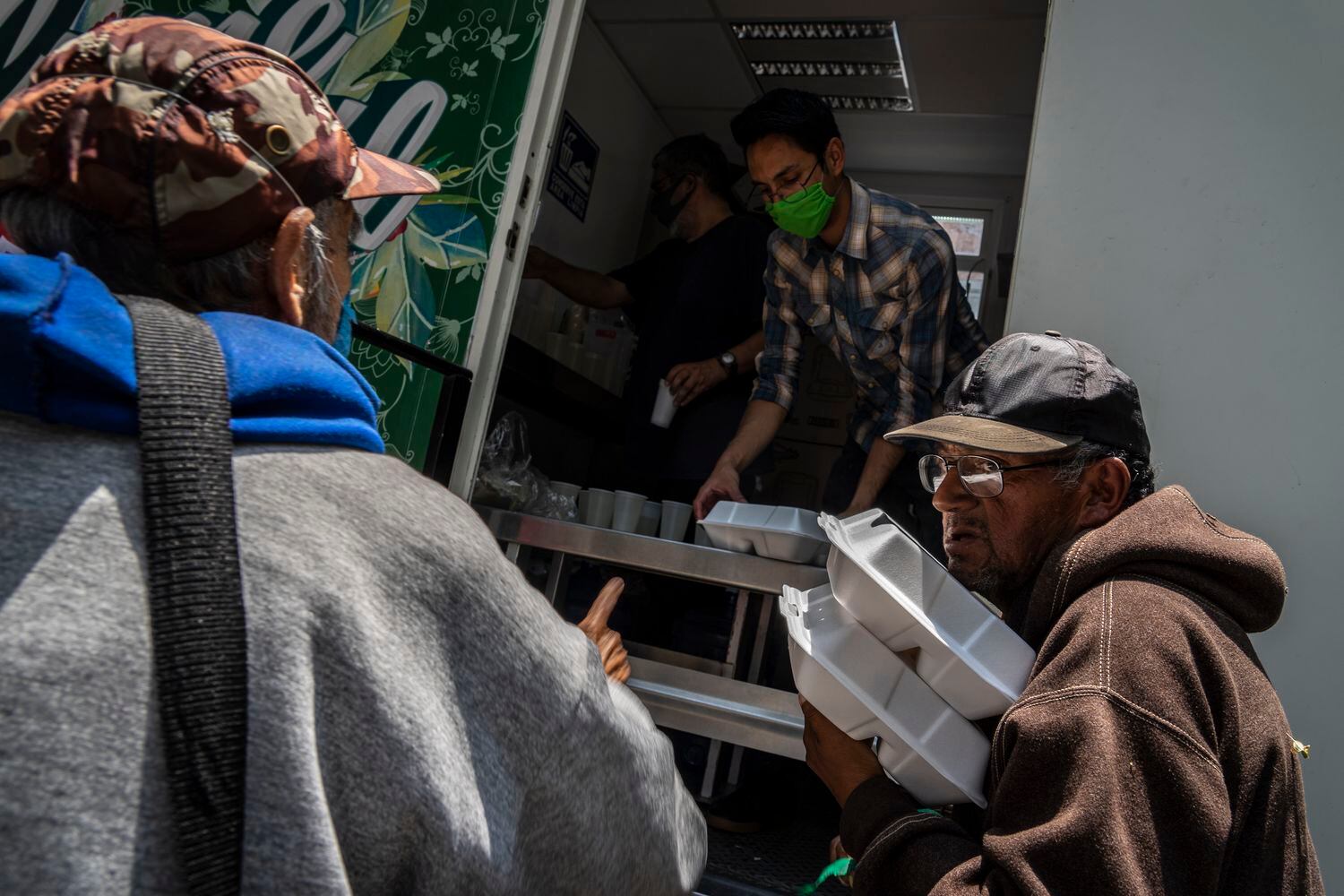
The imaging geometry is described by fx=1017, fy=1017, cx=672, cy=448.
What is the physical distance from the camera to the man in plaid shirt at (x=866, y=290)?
2.75 m

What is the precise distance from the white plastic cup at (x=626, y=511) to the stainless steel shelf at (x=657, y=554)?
0.58 ft

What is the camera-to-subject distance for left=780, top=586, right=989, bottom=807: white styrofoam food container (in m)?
1.23

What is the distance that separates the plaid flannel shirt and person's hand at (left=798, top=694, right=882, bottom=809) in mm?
1447

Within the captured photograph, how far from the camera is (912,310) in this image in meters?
2.75

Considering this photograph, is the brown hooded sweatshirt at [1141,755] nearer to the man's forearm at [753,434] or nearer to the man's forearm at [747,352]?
the man's forearm at [753,434]

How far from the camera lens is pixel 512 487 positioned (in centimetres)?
305

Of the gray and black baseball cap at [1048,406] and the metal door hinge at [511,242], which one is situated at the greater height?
the metal door hinge at [511,242]

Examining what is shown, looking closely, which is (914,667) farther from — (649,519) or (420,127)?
(420,127)

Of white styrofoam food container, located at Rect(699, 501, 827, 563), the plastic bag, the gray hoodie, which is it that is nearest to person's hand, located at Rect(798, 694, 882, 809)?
the gray hoodie

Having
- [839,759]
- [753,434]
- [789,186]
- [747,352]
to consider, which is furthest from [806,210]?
[839,759]

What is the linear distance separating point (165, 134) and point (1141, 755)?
1040 millimetres

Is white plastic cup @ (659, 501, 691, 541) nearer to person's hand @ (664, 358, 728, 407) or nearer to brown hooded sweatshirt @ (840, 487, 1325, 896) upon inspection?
person's hand @ (664, 358, 728, 407)

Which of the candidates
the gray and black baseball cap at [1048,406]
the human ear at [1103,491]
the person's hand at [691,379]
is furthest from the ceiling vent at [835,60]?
the human ear at [1103,491]

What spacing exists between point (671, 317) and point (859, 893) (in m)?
2.73
